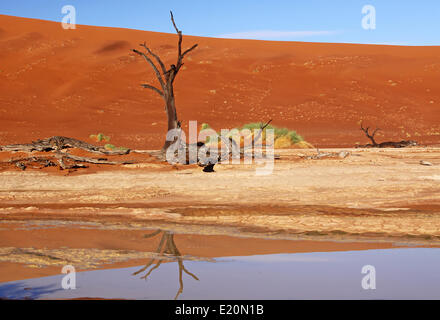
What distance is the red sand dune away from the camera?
3334 centimetres

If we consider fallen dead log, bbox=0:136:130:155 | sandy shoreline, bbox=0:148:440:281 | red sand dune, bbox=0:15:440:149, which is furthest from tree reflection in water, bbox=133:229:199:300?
red sand dune, bbox=0:15:440:149

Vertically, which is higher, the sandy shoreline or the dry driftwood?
the dry driftwood

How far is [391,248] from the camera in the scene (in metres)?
6.98

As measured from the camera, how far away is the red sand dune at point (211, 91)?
109ft

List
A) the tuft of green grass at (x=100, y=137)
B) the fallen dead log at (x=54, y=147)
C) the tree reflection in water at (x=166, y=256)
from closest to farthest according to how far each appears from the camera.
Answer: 1. the tree reflection in water at (x=166, y=256)
2. the fallen dead log at (x=54, y=147)
3. the tuft of green grass at (x=100, y=137)

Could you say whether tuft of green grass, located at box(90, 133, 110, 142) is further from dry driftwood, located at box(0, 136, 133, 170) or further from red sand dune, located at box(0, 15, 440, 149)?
dry driftwood, located at box(0, 136, 133, 170)

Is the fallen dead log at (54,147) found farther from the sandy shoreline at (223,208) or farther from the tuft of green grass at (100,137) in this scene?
the tuft of green grass at (100,137)

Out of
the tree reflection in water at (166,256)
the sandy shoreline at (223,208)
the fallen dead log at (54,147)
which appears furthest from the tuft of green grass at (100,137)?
the tree reflection in water at (166,256)

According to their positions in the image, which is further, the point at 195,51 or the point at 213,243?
the point at 195,51

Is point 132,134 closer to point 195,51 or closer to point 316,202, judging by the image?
point 316,202

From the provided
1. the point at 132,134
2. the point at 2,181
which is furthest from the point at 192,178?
the point at 132,134

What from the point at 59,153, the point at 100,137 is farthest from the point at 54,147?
the point at 100,137

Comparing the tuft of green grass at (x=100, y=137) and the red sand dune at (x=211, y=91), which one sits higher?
the red sand dune at (x=211, y=91)
